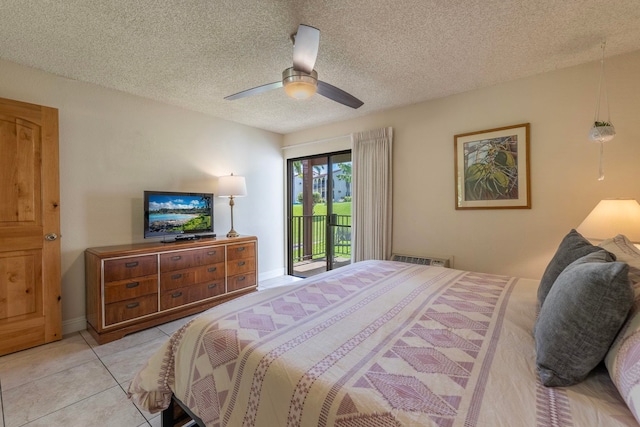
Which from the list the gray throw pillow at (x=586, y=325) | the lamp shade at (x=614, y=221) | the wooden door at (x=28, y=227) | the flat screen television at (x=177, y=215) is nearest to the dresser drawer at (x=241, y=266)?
the flat screen television at (x=177, y=215)

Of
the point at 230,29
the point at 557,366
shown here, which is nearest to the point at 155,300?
the point at 230,29

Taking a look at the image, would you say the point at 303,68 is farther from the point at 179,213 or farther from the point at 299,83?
the point at 179,213

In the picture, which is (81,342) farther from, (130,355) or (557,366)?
(557,366)

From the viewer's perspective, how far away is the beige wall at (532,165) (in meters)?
2.33

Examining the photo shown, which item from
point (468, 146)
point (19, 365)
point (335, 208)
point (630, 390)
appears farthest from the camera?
point (335, 208)

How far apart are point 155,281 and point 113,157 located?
144 centimetres

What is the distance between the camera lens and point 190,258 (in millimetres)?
3049

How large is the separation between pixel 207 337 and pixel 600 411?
1.32 m

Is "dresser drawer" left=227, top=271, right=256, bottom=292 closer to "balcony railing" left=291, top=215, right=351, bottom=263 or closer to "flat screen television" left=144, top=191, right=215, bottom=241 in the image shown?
"flat screen television" left=144, top=191, right=215, bottom=241

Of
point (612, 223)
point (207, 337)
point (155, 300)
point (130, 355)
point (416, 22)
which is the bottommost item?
point (130, 355)

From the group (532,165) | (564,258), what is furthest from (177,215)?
(532,165)

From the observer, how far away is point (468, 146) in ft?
9.93

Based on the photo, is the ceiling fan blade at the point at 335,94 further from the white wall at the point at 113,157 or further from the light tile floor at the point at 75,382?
the light tile floor at the point at 75,382

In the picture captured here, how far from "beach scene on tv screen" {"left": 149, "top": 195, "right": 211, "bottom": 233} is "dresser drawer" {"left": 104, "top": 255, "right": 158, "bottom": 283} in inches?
18.2
